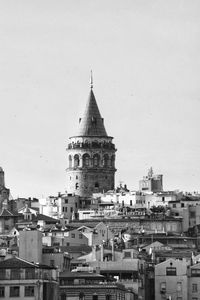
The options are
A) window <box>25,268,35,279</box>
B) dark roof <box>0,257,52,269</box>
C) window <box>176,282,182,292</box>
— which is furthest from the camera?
window <box>176,282,182,292</box>

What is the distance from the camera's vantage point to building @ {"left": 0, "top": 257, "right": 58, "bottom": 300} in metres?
139

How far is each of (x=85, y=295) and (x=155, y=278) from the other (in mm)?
22549

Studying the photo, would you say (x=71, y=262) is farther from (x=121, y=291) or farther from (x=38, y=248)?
(x=121, y=291)

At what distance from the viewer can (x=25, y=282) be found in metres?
140

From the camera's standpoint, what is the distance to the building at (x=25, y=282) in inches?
5482

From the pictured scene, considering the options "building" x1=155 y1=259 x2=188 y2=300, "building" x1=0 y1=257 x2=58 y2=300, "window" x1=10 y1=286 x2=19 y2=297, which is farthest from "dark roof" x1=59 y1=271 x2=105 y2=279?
"window" x1=10 y1=286 x2=19 y2=297

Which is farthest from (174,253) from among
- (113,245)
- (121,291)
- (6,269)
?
(6,269)

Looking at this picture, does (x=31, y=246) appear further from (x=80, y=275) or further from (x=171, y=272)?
(x=80, y=275)

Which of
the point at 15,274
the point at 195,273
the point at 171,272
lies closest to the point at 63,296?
the point at 15,274

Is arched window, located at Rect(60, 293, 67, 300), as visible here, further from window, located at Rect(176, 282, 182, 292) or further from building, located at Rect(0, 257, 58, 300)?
window, located at Rect(176, 282, 182, 292)

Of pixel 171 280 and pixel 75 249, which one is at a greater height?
pixel 75 249

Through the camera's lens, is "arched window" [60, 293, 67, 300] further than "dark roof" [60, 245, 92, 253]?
No

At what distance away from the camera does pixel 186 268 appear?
559 ft

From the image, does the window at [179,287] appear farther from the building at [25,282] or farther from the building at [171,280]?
the building at [25,282]
